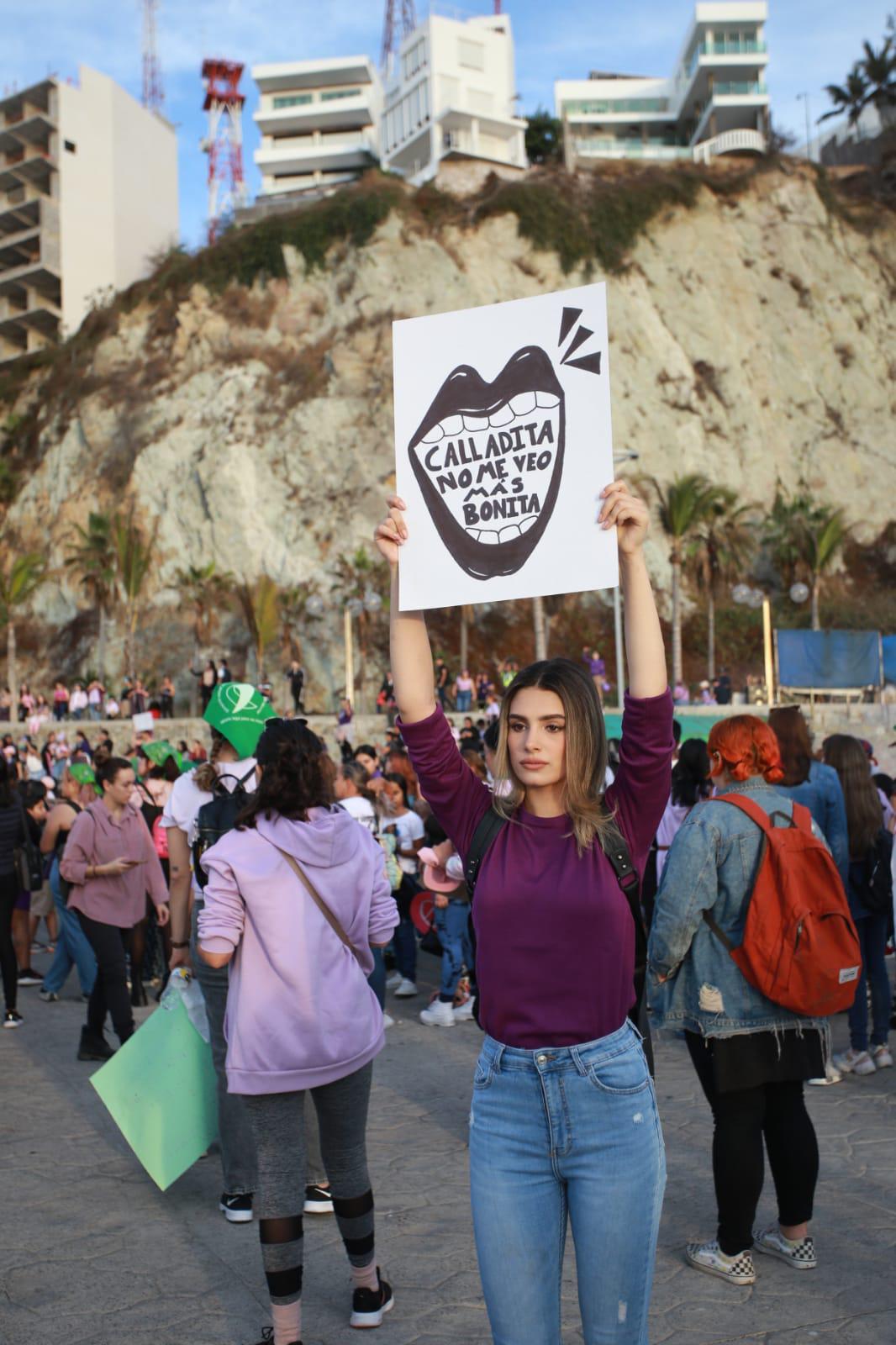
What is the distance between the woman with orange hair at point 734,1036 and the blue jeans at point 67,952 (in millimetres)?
4913

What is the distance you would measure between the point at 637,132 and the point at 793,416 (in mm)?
26534

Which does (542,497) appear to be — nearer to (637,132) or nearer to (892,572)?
(892,572)

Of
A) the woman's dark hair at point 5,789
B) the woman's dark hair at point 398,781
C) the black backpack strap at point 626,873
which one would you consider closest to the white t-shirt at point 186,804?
the black backpack strap at point 626,873

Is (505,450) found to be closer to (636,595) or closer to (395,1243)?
(636,595)

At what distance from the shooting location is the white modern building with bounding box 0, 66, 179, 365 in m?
64.6

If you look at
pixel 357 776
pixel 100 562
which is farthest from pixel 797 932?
pixel 100 562

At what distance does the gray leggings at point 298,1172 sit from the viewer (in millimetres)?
3457

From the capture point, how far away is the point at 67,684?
49.5 meters

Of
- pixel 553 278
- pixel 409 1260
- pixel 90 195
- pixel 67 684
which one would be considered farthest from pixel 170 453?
pixel 409 1260

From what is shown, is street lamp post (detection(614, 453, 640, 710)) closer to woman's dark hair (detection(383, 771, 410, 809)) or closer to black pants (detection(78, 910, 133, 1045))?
woman's dark hair (detection(383, 771, 410, 809))

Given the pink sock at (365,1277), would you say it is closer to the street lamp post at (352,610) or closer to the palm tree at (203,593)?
the street lamp post at (352,610)

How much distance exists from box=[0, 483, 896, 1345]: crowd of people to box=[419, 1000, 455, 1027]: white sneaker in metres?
1.92

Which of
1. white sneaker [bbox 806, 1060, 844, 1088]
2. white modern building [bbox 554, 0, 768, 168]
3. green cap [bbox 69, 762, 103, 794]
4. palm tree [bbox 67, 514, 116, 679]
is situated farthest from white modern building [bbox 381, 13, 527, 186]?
white sneaker [bbox 806, 1060, 844, 1088]

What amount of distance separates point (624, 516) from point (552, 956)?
0.99 metres
